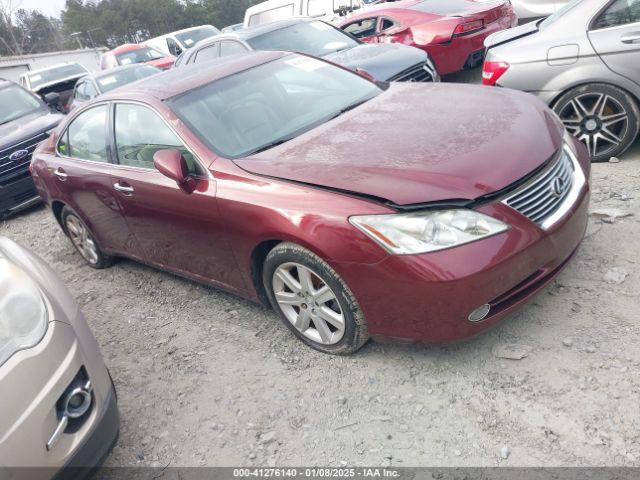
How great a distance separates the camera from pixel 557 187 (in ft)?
9.00

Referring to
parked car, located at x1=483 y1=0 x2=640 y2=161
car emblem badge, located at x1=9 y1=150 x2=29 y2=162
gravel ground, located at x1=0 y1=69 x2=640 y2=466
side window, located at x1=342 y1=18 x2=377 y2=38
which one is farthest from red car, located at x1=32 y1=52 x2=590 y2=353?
side window, located at x1=342 y1=18 x2=377 y2=38

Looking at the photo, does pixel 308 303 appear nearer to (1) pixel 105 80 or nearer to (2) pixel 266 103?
(2) pixel 266 103

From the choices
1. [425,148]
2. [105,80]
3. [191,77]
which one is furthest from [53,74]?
[425,148]

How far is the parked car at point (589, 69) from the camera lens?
163 inches

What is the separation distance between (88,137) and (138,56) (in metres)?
11.2

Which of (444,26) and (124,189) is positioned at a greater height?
(444,26)

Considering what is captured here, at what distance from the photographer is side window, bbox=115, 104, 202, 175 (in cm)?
333

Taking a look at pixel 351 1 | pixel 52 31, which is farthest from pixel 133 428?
pixel 52 31

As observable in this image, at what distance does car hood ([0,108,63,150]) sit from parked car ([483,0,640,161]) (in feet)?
20.3

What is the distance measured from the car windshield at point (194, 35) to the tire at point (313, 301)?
14.7 m

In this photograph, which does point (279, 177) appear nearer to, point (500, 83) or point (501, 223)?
point (501, 223)

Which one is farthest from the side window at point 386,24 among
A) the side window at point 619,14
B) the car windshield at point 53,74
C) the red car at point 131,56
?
the car windshield at point 53,74

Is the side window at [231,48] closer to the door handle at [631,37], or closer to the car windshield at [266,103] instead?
the car windshield at [266,103]

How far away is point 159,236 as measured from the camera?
369 centimetres
